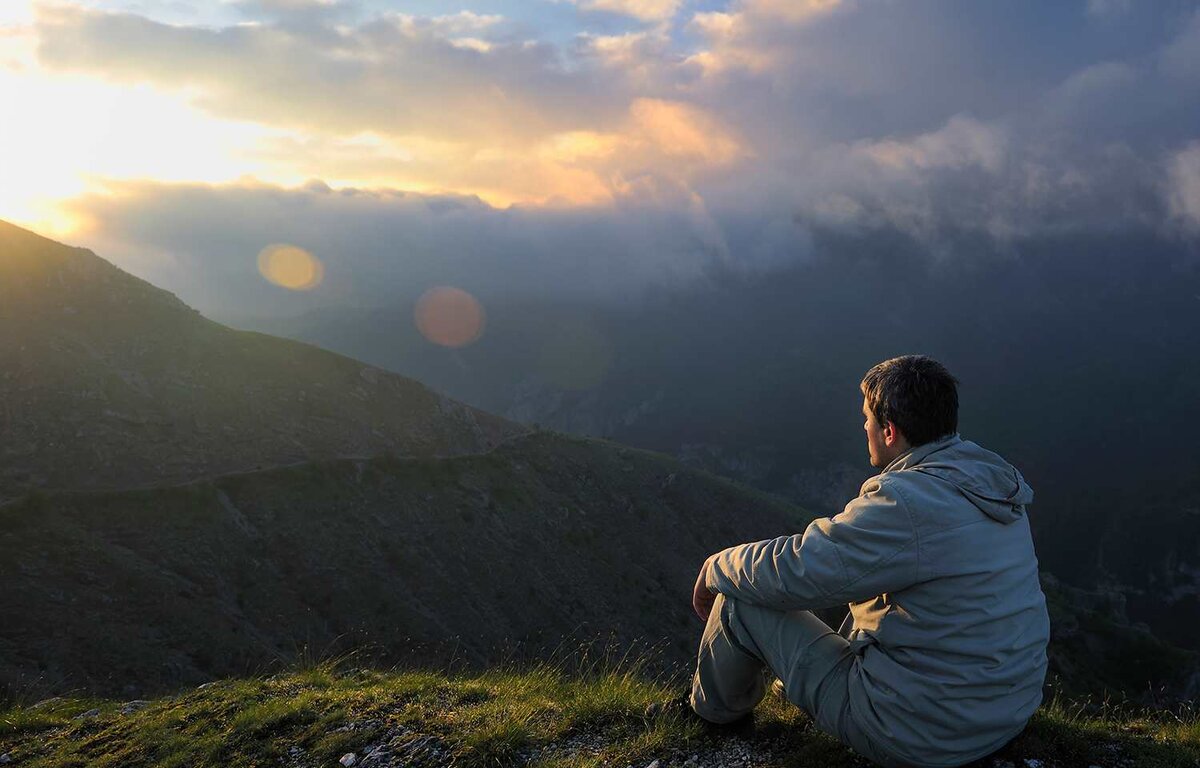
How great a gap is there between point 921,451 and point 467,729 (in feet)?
13.9

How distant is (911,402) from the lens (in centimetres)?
427

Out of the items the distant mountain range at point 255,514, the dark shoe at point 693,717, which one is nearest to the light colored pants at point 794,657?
the dark shoe at point 693,717

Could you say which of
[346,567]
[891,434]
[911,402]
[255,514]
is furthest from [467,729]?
[255,514]

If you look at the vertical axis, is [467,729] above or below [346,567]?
above

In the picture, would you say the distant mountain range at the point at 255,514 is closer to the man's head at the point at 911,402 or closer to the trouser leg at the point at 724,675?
the trouser leg at the point at 724,675

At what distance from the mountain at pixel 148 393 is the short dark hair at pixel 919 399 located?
38.2 m

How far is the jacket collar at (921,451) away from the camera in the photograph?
4207 millimetres

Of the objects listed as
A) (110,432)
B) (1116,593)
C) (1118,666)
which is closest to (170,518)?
(110,432)

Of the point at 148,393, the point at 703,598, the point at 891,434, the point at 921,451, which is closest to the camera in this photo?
the point at 921,451

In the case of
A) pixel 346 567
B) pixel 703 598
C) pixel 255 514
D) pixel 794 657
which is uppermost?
pixel 703 598

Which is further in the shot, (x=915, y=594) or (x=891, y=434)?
(x=891, y=434)

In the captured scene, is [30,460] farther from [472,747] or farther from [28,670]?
[472,747]

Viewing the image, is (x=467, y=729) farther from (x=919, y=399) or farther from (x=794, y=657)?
(x=919, y=399)

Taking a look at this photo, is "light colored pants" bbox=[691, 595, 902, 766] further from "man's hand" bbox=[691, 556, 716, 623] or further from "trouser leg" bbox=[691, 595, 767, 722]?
"man's hand" bbox=[691, 556, 716, 623]
